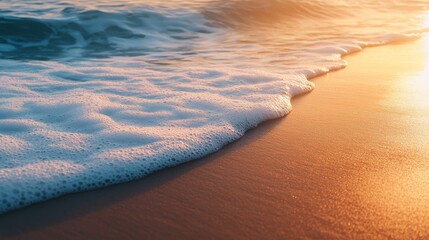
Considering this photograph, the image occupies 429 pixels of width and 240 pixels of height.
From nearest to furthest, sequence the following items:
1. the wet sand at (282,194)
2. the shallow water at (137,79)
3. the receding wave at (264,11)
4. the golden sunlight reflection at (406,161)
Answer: the wet sand at (282,194), the golden sunlight reflection at (406,161), the shallow water at (137,79), the receding wave at (264,11)

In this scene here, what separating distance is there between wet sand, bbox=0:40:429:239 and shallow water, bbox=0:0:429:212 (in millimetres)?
137

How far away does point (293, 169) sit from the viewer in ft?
6.77

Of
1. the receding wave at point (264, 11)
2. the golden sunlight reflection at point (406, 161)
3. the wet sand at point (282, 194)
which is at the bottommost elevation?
the wet sand at point (282, 194)

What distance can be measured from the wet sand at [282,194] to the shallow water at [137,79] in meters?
0.14

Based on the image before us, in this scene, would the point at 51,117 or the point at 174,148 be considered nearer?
the point at 174,148

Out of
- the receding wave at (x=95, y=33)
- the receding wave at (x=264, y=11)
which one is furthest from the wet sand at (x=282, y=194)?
the receding wave at (x=264, y=11)

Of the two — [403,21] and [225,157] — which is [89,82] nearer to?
[225,157]

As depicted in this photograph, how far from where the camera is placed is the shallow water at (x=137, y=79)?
6.94ft

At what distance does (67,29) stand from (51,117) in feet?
14.9

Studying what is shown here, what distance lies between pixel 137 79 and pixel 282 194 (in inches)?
87.4

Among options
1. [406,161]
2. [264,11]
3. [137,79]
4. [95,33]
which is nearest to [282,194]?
[406,161]

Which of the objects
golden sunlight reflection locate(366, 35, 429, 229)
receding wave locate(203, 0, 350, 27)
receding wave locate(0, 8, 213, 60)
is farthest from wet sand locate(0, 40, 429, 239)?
receding wave locate(203, 0, 350, 27)

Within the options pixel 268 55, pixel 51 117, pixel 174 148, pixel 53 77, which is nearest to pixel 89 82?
pixel 53 77

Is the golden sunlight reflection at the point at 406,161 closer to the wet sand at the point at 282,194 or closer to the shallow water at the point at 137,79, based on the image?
the wet sand at the point at 282,194
